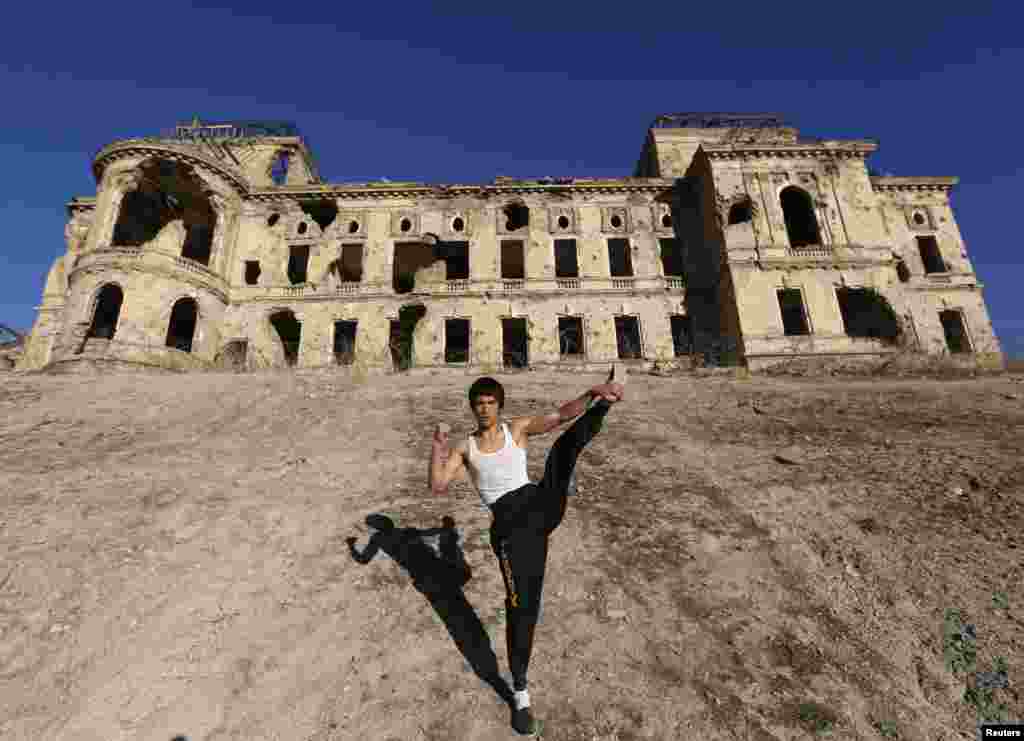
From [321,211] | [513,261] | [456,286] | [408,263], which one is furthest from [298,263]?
[513,261]

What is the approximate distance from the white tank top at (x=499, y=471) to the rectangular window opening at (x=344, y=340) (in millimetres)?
17086

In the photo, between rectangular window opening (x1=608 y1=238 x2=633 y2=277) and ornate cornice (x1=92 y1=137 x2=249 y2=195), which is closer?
ornate cornice (x1=92 y1=137 x2=249 y2=195)

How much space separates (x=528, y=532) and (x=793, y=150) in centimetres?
2143

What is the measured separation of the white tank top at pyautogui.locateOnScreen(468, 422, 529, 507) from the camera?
253cm

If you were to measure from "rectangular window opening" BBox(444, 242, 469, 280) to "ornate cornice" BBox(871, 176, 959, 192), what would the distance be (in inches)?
A: 740

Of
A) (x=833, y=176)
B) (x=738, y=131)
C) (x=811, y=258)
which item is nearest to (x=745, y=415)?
(x=811, y=258)

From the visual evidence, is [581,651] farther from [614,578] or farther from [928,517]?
[928,517]

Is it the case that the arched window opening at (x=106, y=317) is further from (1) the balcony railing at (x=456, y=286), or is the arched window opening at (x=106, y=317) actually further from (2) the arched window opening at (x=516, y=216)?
(2) the arched window opening at (x=516, y=216)

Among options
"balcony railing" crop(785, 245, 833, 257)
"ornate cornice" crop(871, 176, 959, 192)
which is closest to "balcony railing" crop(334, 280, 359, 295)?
"balcony railing" crop(785, 245, 833, 257)

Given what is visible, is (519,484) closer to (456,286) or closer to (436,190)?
(456,286)

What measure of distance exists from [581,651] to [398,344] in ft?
56.8

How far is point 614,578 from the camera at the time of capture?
3.59 meters

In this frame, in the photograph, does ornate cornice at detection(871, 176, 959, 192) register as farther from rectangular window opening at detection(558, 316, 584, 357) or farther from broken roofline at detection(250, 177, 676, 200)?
rectangular window opening at detection(558, 316, 584, 357)

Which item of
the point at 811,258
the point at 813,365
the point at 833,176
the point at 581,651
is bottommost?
the point at 581,651
